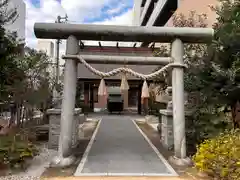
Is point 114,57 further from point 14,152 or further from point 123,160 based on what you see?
point 14,152

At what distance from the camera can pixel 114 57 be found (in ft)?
28.9

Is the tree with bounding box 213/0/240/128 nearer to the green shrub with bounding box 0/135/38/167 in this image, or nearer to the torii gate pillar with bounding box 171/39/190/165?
the torii gate pillar with bounding box 171/39/190/165

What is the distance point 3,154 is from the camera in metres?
7.56

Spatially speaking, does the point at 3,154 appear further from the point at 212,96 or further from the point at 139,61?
the point at 212,96

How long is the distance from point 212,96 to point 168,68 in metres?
1.59

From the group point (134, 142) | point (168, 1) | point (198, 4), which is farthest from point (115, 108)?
point (134, 142)

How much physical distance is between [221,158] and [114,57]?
4.14 meters

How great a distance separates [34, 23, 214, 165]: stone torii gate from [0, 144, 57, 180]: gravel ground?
0.60m

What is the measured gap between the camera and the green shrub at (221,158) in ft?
20.3

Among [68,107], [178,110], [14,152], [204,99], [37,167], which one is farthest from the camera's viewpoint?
[204,99]

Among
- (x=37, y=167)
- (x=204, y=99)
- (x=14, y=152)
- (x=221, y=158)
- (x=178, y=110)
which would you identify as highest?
(x=204, y=99)

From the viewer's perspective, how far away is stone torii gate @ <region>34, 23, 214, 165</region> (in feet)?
27.8

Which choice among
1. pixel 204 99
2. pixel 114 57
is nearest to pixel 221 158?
pixel 204 99

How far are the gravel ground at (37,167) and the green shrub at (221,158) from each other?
3871mm
